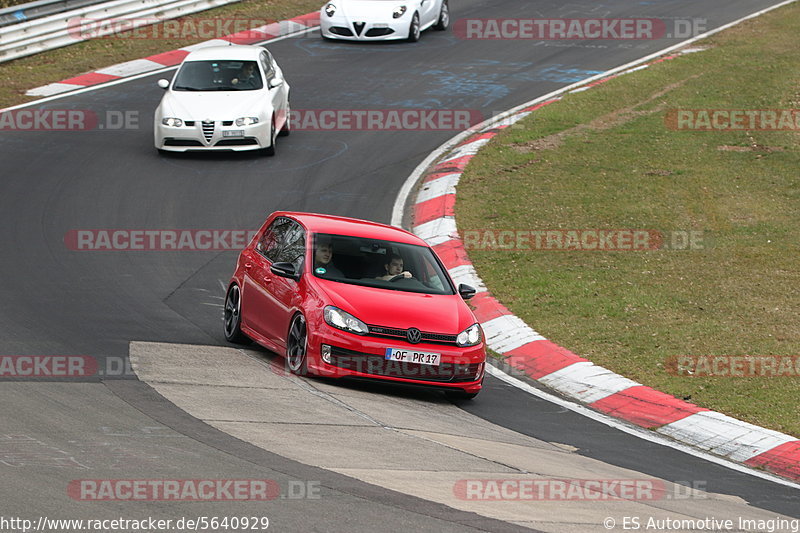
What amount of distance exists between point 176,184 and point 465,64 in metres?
10.1

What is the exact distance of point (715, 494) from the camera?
29.8 ft

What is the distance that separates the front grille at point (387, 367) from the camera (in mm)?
10883

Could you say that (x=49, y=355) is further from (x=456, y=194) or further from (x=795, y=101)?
(x=795, y=101)

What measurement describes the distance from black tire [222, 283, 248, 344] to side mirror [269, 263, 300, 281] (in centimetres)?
103

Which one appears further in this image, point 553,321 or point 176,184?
point 176,184

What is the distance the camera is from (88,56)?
85.3ft

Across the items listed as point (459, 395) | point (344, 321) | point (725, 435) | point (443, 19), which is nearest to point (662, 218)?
point (725, 435)

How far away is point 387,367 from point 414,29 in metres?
18.7

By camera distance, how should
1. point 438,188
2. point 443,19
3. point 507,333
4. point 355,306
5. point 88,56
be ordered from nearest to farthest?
1. point 355,306
2. point 507,333
3. point 438,188
4. point 88,56
5. point 443,19

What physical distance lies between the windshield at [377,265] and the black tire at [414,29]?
16.8m

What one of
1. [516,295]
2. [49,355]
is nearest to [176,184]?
[516,295]

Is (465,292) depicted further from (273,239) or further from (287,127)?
(287,127)

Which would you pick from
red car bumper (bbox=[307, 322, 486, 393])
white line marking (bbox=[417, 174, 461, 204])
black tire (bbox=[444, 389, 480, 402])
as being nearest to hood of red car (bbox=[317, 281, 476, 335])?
red car bumper (bbox=[307, 322, 486, 393])

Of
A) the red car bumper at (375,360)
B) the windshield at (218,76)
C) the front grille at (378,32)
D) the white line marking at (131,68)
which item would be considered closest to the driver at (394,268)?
the red car bumper at (375,360)
